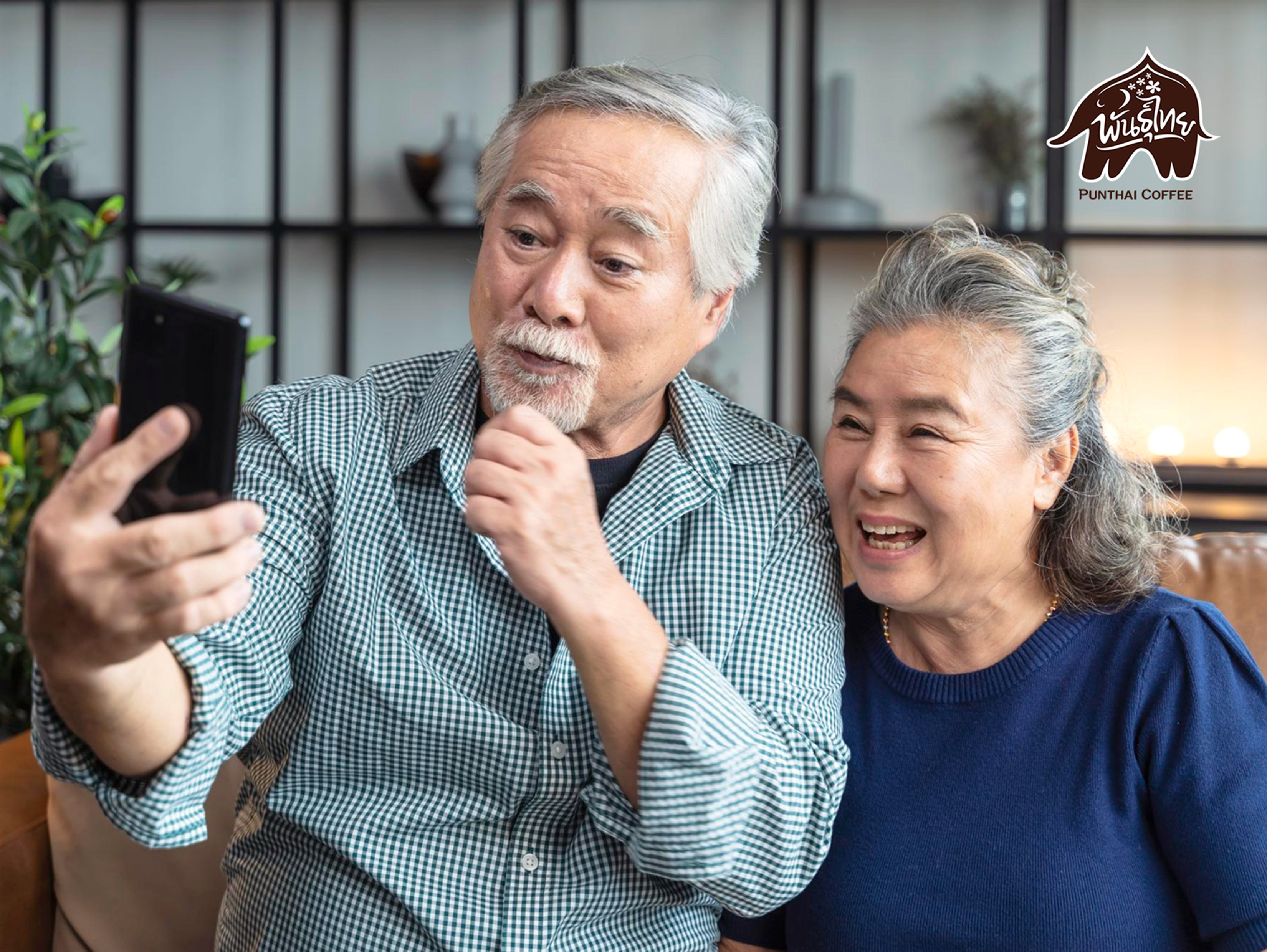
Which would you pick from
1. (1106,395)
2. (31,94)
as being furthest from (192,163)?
(1106,395)

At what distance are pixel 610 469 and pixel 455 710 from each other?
357 millimetres

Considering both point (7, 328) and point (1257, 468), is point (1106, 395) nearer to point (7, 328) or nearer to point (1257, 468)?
point (7, 328)

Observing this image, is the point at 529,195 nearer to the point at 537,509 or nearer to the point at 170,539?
the point at 537,509

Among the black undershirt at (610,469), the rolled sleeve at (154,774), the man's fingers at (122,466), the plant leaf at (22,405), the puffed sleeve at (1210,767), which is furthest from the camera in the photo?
the plant leaf at (22,405)

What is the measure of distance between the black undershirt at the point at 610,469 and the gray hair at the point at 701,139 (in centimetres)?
20

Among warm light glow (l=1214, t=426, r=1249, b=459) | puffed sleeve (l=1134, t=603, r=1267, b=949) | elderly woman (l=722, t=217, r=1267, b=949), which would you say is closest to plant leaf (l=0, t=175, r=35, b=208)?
elderly woman (l=722, t=217, r=1267, b=949)

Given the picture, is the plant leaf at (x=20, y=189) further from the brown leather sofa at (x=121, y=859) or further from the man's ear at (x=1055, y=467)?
the man's ear at (x=1055, y=467)

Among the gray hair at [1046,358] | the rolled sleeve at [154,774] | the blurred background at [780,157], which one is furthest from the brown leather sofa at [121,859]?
the blurred background at [780,157]

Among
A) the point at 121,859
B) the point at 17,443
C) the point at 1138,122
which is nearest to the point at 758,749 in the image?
the point at 121,859

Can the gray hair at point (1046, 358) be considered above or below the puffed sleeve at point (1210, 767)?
above

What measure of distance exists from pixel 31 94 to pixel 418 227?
5.12 ft

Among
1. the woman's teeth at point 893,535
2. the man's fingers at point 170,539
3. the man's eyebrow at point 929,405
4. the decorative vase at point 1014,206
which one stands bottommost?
the woman's teeth at point 893,535

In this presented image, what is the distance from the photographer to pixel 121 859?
5.35 ft

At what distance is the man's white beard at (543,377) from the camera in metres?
1.32
